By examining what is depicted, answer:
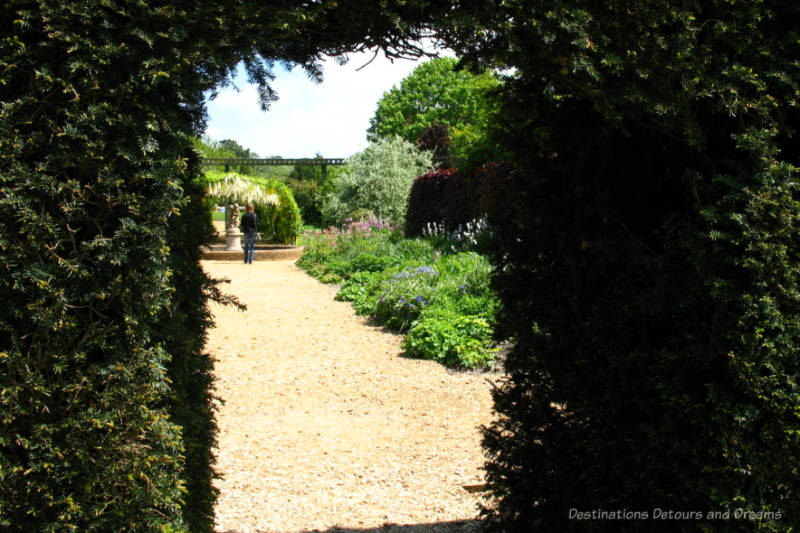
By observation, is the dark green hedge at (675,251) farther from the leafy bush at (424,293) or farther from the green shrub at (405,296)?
the green shrub at (405,296)

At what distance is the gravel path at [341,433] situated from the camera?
3.73 m

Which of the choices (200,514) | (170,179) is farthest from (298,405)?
(170,179)

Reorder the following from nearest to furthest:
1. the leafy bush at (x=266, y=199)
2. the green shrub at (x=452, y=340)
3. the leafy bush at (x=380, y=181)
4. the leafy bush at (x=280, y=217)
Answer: the green shrub at (x=452, y=340)
the leafy bush at (x=266, y=199)
the leafy bush at (x=280, y=217)
the leafy bush at (x=380, y=181)

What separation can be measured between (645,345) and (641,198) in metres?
0.74

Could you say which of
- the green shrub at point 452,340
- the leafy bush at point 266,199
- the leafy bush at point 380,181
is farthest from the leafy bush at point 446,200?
the leafy bush at point 266,199

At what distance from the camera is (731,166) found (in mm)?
2281

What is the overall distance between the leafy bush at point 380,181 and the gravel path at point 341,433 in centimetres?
1191

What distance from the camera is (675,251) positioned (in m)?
2.32

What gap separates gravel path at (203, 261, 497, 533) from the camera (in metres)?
3.73

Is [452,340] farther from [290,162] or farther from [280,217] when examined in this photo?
[290,162]

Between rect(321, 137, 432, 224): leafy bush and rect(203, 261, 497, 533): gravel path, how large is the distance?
11.9 meters

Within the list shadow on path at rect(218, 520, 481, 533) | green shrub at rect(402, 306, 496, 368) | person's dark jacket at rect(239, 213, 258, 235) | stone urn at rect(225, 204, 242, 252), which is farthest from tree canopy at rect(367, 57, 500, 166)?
shadow on path at rect(218, 520, 481, 533)

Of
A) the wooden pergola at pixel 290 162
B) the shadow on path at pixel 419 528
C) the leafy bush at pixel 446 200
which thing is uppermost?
the wooden pergola at pixel 290 162

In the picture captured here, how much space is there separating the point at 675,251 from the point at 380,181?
18282mm
